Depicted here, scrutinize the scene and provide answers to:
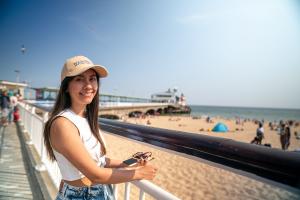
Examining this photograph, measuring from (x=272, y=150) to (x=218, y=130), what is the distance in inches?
1241

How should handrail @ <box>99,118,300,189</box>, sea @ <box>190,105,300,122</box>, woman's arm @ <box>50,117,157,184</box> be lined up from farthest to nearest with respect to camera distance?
sea @ <box>190,105,300,122</box>
woman's arm @ <box>50,117,157,184</box>
handrail @ <box>99,118,300,189</box>

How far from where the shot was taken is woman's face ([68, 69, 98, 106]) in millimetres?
1577

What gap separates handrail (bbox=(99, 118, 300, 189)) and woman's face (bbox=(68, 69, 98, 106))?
588 mm

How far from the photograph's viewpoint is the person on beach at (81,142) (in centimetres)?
124

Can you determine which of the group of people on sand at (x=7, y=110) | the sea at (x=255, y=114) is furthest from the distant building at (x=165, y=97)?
the group of people on sand at (x=7, y=110)

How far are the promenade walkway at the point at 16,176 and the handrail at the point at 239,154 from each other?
9.02 ft

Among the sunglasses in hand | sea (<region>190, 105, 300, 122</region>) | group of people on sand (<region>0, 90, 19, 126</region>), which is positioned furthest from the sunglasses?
sea (<region>190, 105, 300, 122</region>)

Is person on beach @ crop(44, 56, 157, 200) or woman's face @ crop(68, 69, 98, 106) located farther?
woman's face @ crop(68, 69, 98, 106)

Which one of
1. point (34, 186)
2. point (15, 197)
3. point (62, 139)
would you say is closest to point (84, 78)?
point (62, 139)

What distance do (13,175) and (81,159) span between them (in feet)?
10.7

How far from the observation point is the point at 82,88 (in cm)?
159

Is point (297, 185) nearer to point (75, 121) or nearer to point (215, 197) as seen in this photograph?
point (75, 121)

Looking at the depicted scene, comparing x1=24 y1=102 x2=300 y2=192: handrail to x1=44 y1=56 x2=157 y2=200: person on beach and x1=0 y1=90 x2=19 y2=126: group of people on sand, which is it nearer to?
x1=44 y1=56 x2=157 y2=200: person on beach

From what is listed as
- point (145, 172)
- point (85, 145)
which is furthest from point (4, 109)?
point (145, 172)
